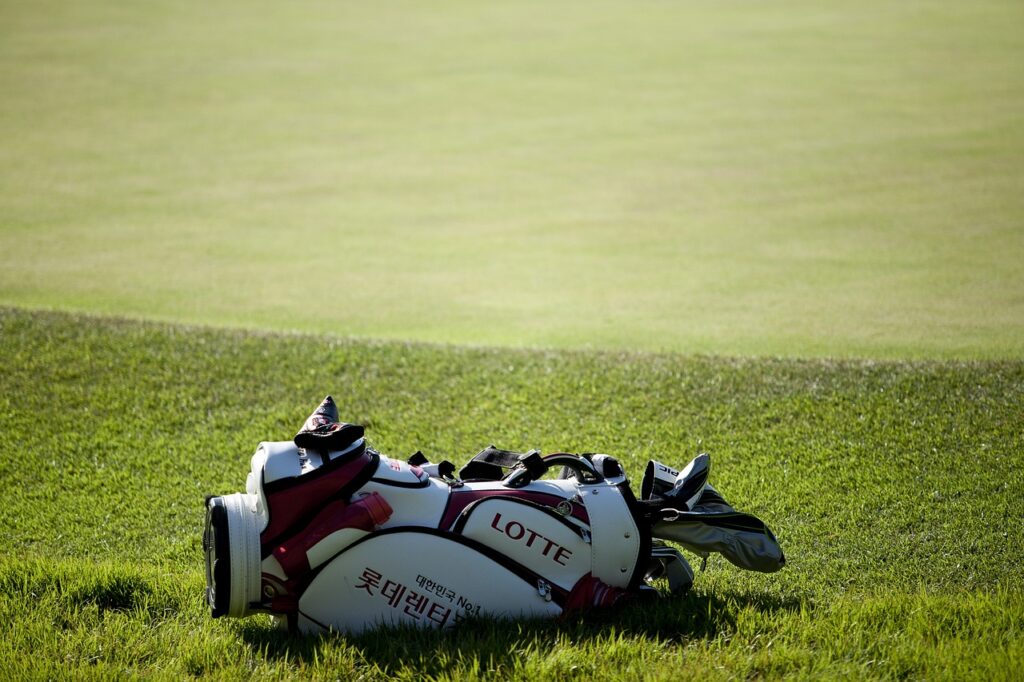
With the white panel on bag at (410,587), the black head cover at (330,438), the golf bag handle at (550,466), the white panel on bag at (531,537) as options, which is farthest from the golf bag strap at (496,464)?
the black head cover at (330,438)

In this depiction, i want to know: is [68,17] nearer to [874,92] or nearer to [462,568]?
[874,92]

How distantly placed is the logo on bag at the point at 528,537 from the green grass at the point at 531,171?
3405 millimetres

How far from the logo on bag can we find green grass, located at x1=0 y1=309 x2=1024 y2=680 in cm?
22

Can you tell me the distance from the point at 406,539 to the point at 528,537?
37 cm

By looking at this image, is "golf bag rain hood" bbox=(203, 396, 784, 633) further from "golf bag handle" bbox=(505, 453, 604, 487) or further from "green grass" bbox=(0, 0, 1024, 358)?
"green grass" bbox=(0, 0, 1024, 358)

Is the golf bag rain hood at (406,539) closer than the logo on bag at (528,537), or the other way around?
the golf bag rain hood at (406,539)

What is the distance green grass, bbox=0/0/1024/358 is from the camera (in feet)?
23.6

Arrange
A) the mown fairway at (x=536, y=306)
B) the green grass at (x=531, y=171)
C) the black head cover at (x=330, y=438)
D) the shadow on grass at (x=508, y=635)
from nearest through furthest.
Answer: the shadow on grass at (x=508, y=635) → the black head cover at (x=330, y=438) → the mown fairway at (x=536, y=306) → the green grass at (x=531, y=171)

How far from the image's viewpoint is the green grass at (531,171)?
23.6ft

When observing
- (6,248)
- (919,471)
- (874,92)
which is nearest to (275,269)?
(6,248)

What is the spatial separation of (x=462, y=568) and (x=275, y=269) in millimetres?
5394

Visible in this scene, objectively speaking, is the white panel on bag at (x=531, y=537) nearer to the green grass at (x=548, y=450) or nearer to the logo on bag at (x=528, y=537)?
the logo on bag at (x=528, y=537)

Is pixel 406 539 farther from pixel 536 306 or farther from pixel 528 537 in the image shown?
pixel 536 306

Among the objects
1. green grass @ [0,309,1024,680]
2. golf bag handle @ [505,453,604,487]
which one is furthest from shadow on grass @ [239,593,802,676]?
golf bag handle @ [505,453,604,487]
